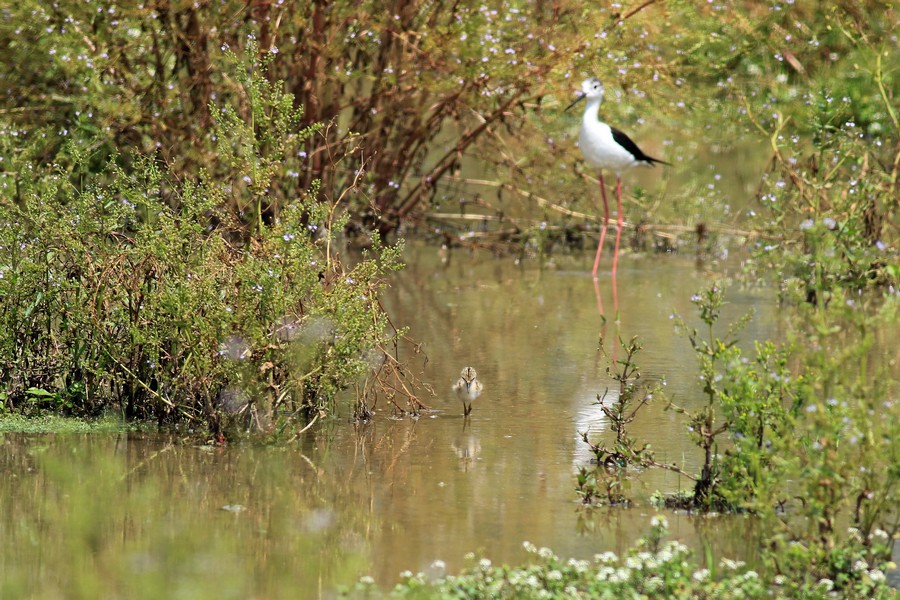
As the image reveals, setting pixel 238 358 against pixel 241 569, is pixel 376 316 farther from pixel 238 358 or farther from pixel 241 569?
pixel 241 569

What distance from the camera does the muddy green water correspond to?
457cm

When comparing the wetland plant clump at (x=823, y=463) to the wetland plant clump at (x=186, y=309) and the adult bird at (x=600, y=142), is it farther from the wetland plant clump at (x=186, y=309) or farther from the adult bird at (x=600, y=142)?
the adult bird at (x=600, y=142)

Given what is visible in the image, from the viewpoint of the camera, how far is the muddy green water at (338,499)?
4566 mm

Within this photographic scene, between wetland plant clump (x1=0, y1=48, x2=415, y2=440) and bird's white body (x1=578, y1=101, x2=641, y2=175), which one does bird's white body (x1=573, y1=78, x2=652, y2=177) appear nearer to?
bird's white body (x1=578, y1=101, x2=641, y2=175)

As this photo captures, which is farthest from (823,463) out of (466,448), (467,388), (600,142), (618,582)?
(600,142)

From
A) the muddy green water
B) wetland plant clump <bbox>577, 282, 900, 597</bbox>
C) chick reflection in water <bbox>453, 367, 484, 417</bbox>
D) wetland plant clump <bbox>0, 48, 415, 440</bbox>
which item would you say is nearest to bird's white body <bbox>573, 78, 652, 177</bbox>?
the muddy green water

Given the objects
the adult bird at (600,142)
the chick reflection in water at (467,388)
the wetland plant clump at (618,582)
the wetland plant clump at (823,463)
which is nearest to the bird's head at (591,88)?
the adult bird at (600,142)

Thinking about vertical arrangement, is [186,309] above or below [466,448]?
above

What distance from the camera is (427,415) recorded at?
6914 millimetres

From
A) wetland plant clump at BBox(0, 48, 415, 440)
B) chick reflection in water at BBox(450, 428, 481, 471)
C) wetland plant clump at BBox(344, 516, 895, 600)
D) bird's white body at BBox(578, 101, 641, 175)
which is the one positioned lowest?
wetland plant clump at BBox(344, 516, 895, 600)

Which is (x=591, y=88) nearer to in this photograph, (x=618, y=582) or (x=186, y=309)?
(x=186, y=309)

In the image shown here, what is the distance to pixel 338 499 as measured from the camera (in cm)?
541

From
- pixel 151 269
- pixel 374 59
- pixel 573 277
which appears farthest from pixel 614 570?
pixel 374 59

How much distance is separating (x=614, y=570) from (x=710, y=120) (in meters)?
13.2
